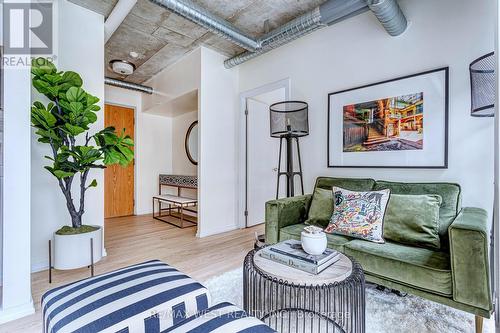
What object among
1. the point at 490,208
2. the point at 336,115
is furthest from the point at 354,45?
the point at 490,208

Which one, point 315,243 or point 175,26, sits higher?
point 175,26

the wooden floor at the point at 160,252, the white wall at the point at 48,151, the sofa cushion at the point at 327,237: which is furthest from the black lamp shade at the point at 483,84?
the white wall at the point at 48,151

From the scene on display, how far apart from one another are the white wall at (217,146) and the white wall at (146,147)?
2.15 meters

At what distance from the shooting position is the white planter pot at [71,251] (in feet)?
6.77

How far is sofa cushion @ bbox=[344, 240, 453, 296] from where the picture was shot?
1.42 m

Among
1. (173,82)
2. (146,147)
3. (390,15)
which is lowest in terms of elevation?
(146,147)

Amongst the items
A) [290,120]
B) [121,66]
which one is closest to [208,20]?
[290,120]

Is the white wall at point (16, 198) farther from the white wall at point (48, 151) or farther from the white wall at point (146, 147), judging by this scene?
the white wall at point (146, 147)

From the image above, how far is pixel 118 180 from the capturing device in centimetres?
477

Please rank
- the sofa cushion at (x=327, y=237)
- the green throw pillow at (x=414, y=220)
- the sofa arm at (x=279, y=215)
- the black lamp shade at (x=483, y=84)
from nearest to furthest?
the black lamp shade at (x=483, y=84) → the green throw pillow at (x=414, y=220) → the sofa cushion at (x=327, y=237) → the sofa arm at (x=279, y=215)

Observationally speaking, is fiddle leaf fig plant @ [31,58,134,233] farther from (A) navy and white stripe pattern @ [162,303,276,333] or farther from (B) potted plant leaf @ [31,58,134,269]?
(A) navy and white stripe pattern @ [162,303,276,333]

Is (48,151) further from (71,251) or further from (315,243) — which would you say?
(315,243)

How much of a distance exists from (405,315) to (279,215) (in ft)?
3.72

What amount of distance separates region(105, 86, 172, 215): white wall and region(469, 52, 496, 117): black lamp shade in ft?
16.6
